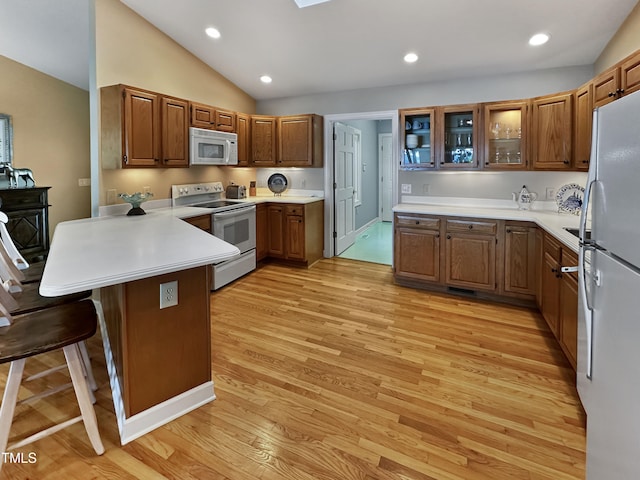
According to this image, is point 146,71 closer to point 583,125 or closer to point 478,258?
point 478,258

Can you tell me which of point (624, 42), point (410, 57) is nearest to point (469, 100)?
point (410, 57)

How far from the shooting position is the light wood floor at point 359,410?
64.7 inches

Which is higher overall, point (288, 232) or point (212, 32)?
point (212, 32)

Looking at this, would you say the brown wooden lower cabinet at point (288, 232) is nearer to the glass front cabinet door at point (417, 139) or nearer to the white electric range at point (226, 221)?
the white electric range at point (226, 221)

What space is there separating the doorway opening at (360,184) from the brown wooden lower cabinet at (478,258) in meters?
0.93

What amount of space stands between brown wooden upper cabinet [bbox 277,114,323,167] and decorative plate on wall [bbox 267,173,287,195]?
Answer: 410 millimetres

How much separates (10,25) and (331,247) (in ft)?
14.9

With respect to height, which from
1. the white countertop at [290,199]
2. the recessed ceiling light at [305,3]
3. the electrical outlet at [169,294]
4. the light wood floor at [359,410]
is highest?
the recessed ceiling light at [305,3]

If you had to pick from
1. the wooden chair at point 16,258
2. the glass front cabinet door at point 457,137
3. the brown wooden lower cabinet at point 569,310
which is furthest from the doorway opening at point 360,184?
the wooden chair at point 16,258

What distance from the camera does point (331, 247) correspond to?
551 cm

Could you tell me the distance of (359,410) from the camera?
203 centimetres

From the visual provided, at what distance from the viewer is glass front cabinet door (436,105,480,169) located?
3.86 metres

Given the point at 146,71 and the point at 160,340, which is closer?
the point at 160,340

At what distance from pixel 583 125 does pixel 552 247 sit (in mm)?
1112
